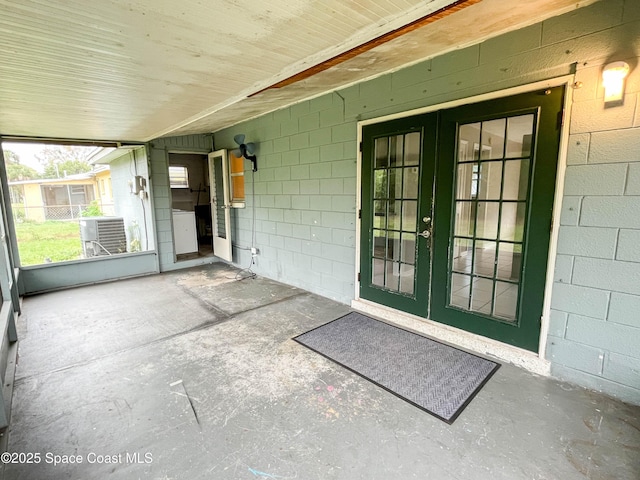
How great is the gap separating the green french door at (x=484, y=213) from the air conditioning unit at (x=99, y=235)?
5664 millimetres

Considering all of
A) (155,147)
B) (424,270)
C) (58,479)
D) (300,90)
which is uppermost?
(300,90)

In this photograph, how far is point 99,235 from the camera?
598 centimetres

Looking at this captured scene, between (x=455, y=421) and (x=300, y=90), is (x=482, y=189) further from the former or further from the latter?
(x=300, y=90)

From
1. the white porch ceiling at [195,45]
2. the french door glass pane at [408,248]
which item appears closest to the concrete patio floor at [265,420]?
the french door glass pane at [408,248]

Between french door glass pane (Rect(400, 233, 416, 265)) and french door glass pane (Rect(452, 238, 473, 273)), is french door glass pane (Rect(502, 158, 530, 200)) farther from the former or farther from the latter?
french door glass pane (Rect(400, 233, 416, 265))

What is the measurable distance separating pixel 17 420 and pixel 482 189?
3.78 m

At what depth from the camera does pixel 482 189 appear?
8.54ft

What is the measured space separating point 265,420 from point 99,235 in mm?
5899

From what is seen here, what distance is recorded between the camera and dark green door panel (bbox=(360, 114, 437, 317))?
293 centimetres

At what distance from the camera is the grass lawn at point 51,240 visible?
6.18 meters

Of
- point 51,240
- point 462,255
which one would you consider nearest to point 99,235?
point 51,240

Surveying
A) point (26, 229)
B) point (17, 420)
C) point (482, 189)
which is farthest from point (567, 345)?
point (26, 229)

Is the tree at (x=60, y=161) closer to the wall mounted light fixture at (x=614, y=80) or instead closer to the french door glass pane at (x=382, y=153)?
the french door glass pane at (x=382, y=153)

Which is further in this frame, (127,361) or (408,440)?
(127,361)
